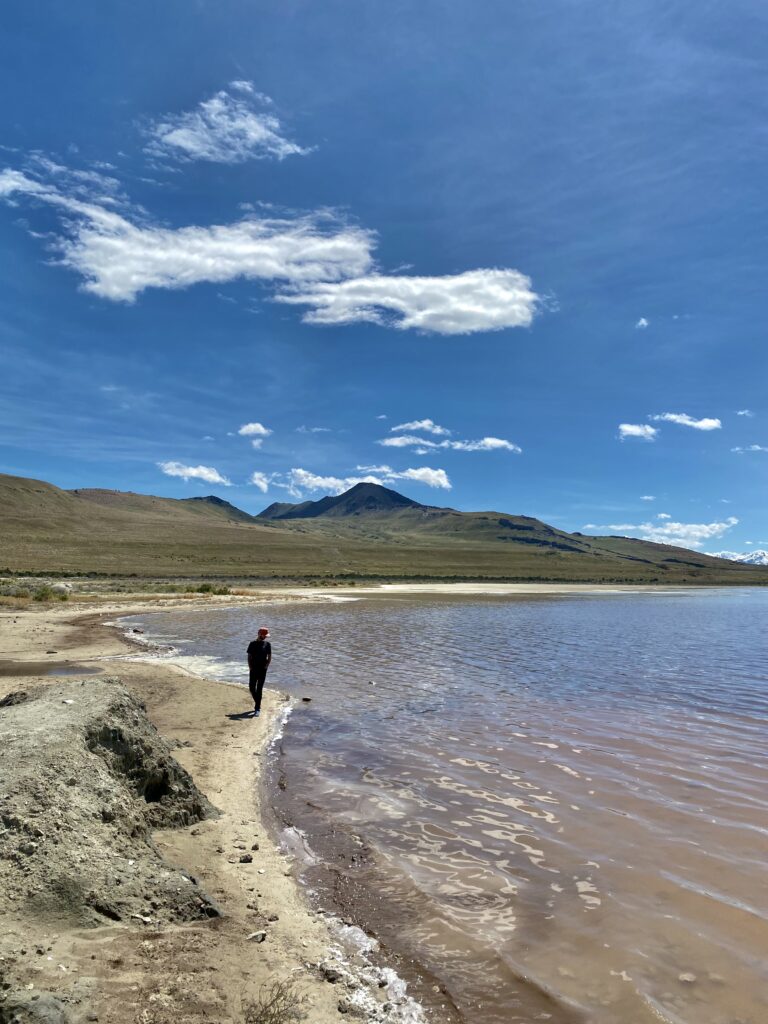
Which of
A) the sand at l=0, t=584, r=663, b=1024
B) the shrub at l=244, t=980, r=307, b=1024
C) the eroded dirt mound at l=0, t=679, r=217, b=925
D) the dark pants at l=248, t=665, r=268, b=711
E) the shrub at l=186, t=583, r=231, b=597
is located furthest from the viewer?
the shrub at l=186, t=583, r=231, b=597

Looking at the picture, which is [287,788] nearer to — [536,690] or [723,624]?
[536,690]

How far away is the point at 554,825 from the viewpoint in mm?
8898

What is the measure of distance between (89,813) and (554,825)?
20.0ft

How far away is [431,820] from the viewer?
29.7 feet

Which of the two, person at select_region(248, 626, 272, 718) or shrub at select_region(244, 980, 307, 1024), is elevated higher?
person at select_region(248, 626, 272, 718)

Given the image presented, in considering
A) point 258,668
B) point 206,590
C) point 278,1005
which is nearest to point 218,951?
point 278,1005

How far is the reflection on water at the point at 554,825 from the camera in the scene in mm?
5621

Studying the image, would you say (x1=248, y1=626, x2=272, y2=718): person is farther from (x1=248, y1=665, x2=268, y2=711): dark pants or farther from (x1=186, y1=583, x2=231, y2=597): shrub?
(x1=186, y1=583, x2=231, y2=597): shrub

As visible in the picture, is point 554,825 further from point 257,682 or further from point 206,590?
point 206,590

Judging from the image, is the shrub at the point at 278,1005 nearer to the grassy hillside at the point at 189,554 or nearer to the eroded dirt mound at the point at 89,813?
the eroded dirt mound at the point at 89,813

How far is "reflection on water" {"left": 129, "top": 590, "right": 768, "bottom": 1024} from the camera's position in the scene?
221 inches

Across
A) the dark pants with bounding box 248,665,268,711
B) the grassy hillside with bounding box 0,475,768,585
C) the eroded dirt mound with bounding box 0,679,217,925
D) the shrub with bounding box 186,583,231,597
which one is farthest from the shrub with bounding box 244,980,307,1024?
the grassy hillside with bounding box 0,475,768,585

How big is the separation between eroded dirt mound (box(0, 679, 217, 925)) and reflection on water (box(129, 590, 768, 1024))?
6.74ft

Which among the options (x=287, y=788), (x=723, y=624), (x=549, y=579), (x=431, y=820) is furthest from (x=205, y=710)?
(x=549, y=579)
